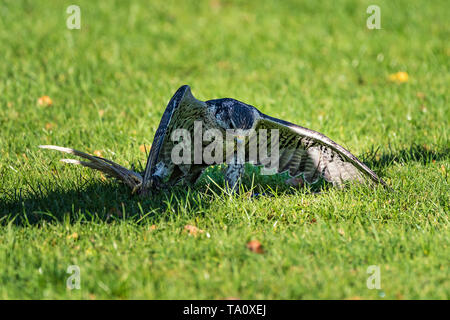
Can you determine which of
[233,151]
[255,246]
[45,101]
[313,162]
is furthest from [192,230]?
[45,101]

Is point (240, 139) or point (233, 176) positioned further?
point (233, 176)

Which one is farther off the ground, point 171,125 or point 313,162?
point 171,125

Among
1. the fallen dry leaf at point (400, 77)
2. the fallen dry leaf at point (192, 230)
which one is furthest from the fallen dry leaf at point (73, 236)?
the fallen dry leaf at point (400, 77)

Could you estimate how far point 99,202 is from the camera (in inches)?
142

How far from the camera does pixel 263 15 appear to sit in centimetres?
796

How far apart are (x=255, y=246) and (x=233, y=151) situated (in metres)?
0.94

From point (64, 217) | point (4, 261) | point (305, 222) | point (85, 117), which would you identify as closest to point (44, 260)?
point (4, 261)

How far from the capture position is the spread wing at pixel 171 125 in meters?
3.21

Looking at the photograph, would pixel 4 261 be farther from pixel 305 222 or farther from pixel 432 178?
pixel 432 178

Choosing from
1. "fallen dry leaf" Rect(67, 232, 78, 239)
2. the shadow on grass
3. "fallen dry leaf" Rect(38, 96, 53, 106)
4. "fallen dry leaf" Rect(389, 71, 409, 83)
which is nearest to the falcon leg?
the shadow on grass

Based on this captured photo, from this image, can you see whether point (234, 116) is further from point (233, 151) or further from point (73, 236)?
point (73, 236)

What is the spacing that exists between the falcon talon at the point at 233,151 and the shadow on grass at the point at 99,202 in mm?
113

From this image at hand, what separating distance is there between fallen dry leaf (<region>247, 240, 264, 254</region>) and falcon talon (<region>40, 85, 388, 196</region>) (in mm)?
721

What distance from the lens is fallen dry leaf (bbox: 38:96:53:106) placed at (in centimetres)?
558
